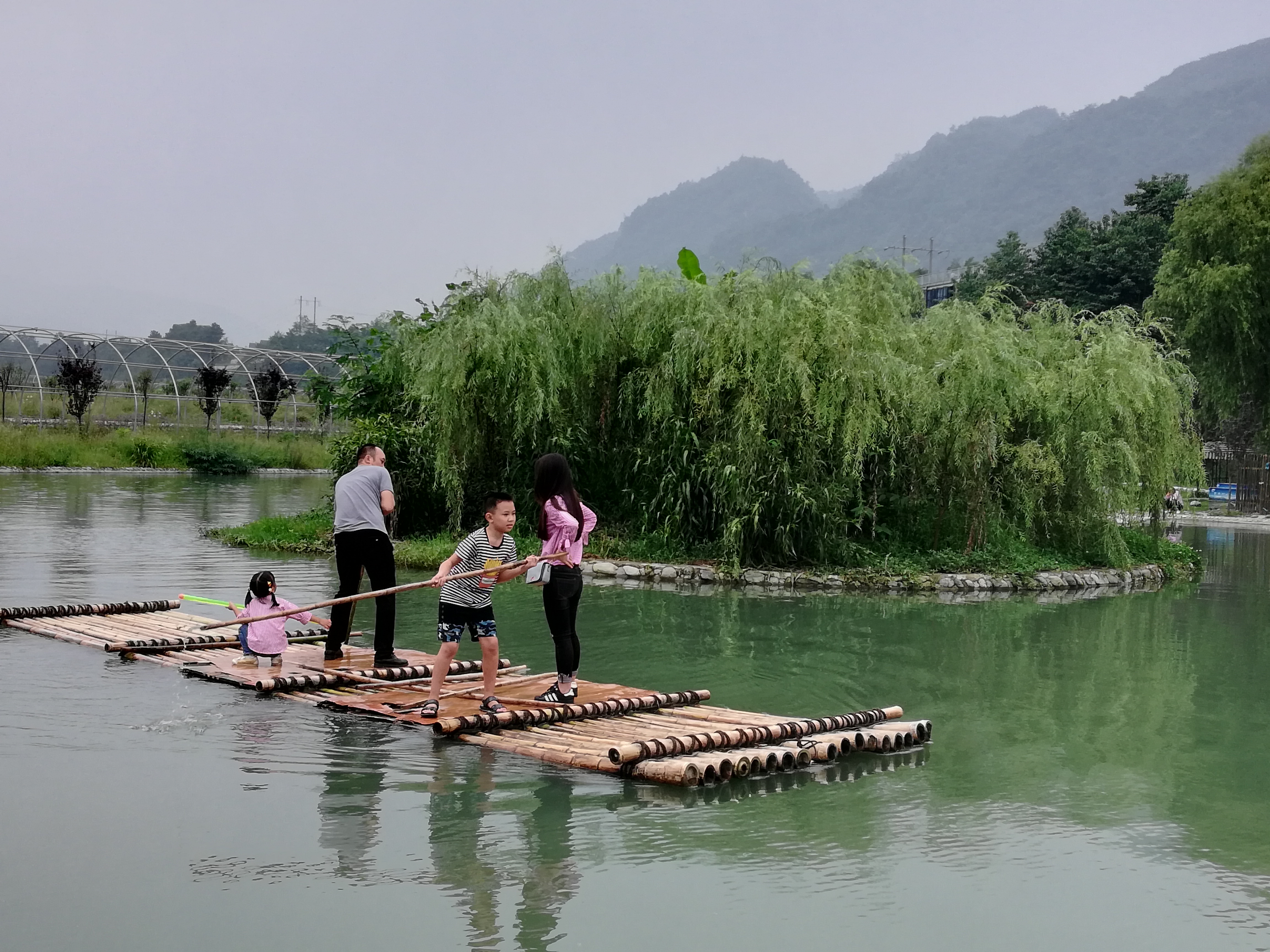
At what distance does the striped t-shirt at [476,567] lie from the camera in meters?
6.86

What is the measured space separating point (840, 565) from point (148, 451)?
25.5 meters

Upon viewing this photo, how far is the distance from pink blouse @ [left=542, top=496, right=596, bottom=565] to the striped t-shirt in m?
0.22

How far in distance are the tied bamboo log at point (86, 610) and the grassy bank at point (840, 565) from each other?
13.5 ft

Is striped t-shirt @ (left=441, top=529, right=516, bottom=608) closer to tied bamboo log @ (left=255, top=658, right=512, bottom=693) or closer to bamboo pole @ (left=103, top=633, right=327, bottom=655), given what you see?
tied bamboo log @ (left=255, top=658, right=512, bottom=693)

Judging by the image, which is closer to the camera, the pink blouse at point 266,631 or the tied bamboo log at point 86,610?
the pink blouse at point 266,631

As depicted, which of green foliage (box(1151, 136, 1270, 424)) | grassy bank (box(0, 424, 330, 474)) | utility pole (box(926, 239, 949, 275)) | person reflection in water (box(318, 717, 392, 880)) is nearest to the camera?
person reflection in water (box(318, 717, 392, 880))

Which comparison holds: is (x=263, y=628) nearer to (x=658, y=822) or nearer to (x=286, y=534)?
(x=658, y=822)

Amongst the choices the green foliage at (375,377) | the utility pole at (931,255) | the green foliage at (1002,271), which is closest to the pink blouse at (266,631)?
the green foliage at (375,377)

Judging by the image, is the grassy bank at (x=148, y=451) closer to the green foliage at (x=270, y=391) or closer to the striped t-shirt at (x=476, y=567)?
the green foliage at (x=270, y=391)

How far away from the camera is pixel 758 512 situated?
45.7 ft

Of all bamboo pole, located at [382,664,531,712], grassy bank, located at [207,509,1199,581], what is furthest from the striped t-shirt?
grassy bank, located at [207,509,1199,581]

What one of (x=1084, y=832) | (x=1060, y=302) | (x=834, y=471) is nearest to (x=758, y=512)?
(x=834, y=471)

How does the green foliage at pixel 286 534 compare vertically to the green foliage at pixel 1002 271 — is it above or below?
below

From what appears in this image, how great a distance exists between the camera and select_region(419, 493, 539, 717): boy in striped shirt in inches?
268
